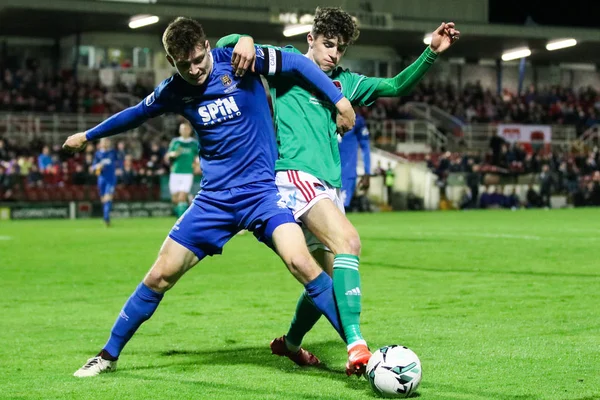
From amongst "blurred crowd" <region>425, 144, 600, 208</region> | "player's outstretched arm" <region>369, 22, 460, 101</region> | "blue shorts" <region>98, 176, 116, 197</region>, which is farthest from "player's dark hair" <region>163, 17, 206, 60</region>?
"blurred crowd" <region>425, 144, 600, 208</region>

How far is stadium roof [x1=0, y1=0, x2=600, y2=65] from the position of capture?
130 feet

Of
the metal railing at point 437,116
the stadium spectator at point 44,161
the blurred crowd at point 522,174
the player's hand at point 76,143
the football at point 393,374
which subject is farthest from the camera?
the metal railing at point 437,116

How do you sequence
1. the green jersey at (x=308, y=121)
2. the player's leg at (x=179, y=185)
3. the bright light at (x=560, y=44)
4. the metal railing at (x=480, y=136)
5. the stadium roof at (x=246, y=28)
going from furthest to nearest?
1. the bright light at (x=560, y=44)
2. the metal railing at (x=480, y=136)
3. the stadium roof at (x=246, y=28)
4. the player's leg at (x=179, y=185)
5. the green jersey at (x=308, y=121)

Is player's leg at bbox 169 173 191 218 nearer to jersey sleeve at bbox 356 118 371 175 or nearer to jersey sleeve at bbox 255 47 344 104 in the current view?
jersey sleeve at bbox 356 118 371 175

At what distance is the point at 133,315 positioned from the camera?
6332 millimetres

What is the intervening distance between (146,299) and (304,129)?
1.45m

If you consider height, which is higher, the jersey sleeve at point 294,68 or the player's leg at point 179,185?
the jersey sleeve at point 294,68

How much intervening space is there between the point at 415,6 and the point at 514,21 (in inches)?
267

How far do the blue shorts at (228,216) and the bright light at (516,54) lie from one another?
153 ft

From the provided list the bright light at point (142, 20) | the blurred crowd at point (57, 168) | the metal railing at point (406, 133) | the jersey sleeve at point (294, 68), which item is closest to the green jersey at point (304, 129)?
the jersey sleeve at point (294, 68)

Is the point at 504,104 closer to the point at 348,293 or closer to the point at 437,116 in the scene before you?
the point at 437,116

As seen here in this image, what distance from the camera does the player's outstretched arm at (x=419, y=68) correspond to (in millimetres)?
6242

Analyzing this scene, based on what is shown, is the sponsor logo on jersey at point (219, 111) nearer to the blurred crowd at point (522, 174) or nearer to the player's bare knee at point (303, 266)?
the player's bare knee at point (303, 266)

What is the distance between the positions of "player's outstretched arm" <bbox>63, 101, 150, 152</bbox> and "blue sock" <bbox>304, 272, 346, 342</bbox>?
1.47 m
